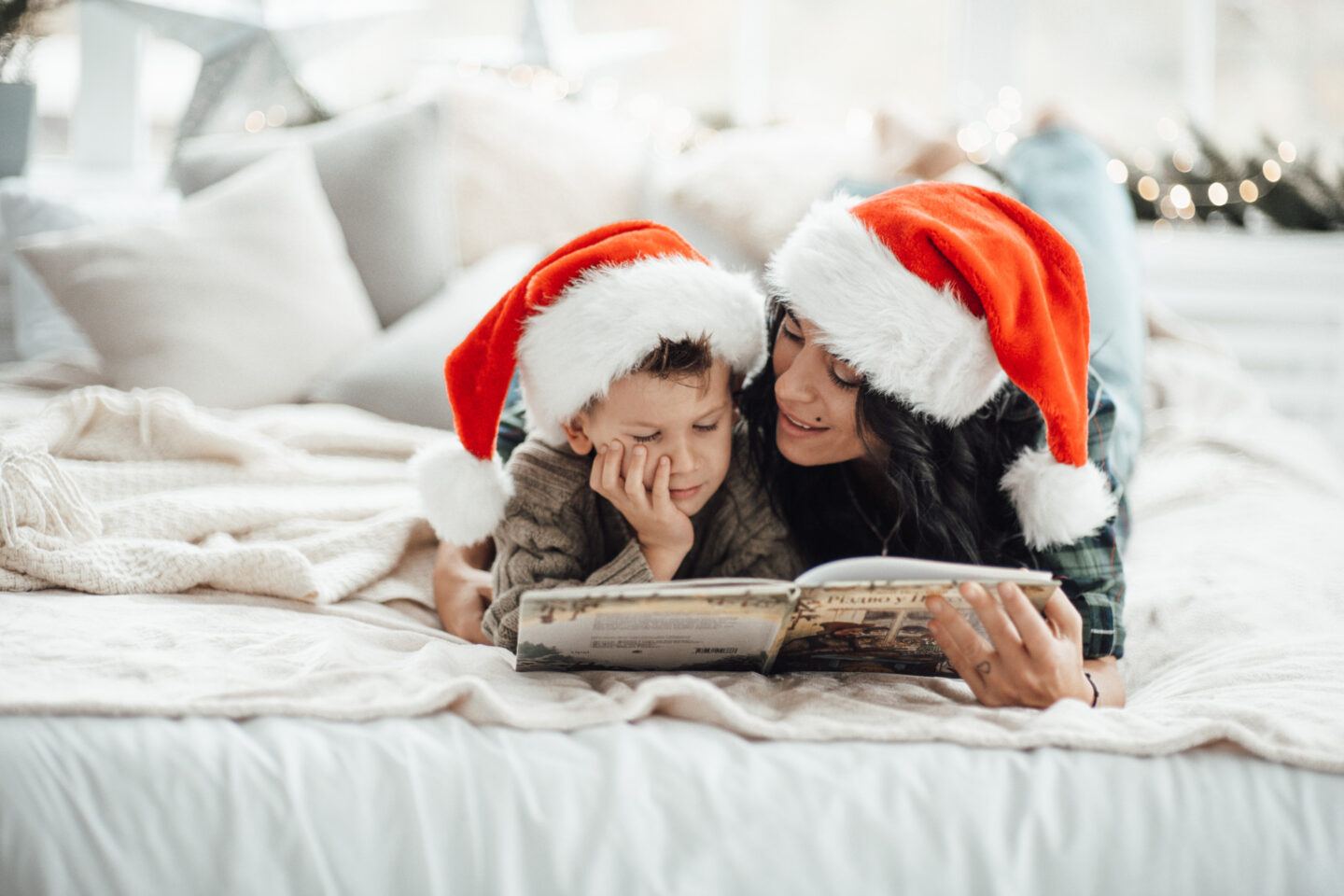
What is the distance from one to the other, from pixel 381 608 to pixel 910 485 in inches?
24.8

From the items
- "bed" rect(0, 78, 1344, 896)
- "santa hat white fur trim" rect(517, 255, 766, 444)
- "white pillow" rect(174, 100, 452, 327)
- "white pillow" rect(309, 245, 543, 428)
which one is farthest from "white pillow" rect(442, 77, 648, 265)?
"santa hat white fur trim" rect(517, 255, 766, 444)

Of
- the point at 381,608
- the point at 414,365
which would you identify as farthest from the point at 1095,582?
the point at 414,365

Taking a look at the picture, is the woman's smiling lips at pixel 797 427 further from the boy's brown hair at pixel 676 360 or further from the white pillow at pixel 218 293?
the white pillow at pixel 218 293

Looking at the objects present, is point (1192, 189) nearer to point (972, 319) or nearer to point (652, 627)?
point (972, 319)

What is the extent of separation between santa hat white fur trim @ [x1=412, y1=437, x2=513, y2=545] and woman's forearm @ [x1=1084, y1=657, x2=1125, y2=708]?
0.64 metres

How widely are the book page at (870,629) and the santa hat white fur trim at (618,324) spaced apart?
33cm

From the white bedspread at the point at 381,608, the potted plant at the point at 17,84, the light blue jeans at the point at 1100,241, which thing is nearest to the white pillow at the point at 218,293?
the white bedspread at the point at 381,608

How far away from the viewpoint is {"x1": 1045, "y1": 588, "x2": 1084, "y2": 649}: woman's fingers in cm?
101

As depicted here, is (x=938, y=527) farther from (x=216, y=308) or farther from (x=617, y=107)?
(x=617, y=107)

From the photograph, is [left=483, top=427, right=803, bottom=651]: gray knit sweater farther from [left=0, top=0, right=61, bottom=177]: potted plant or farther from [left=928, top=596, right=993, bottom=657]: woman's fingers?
[left=0, top=0, right=61, bottom=177]: potted plant

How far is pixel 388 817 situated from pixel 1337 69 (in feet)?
11.0

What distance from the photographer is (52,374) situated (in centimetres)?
197

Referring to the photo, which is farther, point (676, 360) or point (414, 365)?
point (414, 365)

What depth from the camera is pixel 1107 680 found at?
3.62 ft
